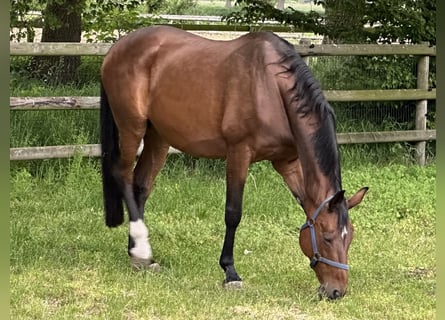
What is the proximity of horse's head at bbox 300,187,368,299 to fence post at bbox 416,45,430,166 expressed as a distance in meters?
4.80

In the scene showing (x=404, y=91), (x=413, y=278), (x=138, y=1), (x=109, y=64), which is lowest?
(x=413, y=278)

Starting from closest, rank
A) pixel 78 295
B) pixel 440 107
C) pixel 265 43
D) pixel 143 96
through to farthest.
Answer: pixel 440 107, pixel 78 295, pixel 265 43, pixel 143 96

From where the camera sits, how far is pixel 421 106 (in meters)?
8.20

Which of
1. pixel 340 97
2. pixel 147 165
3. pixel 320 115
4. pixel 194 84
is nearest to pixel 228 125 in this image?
pixel 194 84

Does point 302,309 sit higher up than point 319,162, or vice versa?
point 319,162

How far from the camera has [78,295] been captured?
3.77m

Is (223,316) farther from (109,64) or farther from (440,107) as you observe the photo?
(440,107)

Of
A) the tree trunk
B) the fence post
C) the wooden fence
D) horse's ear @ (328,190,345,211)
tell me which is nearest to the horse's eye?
horse's ear @ (328,190,345,211)

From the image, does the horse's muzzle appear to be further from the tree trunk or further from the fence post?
the tree trunk

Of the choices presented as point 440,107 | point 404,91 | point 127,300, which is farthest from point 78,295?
point 404,91

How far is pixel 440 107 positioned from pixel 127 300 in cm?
306

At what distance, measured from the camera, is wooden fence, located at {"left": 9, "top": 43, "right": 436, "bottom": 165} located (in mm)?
6133

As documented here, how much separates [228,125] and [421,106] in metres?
4.84

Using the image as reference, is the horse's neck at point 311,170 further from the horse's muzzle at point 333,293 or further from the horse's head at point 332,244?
the horse's muzzle at point 333,293
